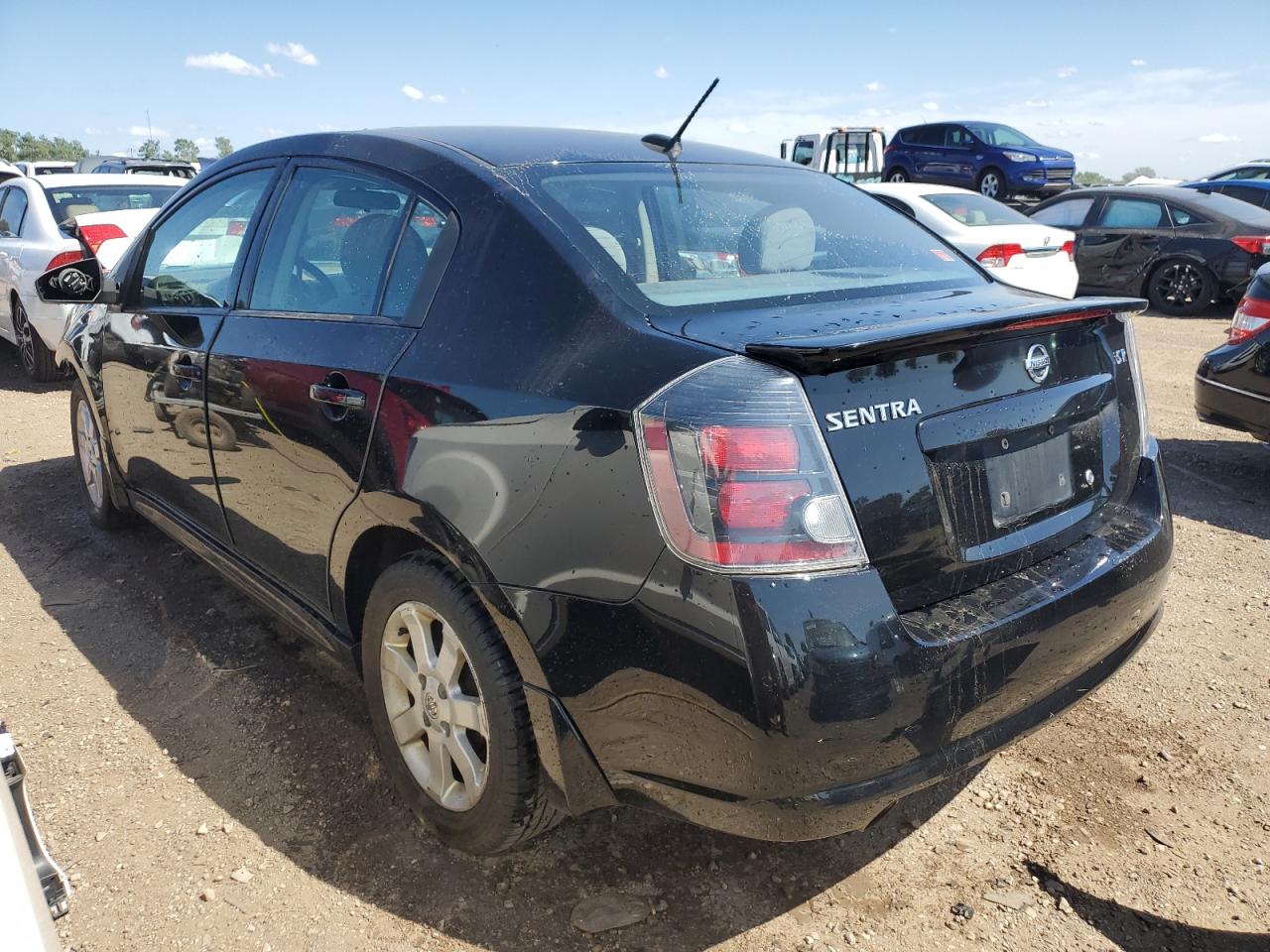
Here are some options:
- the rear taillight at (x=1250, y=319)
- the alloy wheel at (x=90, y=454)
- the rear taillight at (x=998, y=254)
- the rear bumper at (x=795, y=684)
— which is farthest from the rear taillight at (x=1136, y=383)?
the rear taillight at (x=998, y=254)

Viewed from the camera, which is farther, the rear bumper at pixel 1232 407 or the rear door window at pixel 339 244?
the rear bumper at pixel 1232 407

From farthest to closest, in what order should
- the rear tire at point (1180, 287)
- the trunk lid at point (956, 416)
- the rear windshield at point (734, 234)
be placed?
the rear tire at point (1180, 287) → the rear windshield at point (734, 234) → the trunk lid at point (956, 416)

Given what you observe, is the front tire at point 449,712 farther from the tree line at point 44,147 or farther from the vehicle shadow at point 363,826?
the tree line at point 44,147

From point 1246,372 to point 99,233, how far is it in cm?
756

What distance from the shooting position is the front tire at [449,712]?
210 centimetres

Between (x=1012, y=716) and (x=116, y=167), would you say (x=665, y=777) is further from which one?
(x=116, y=167)

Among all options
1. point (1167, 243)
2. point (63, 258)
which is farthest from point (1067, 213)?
point (63, 258)

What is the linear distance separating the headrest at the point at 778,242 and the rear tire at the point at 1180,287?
35.2 feet

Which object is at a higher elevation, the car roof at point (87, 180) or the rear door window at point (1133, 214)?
the car roof at point (87, 180)

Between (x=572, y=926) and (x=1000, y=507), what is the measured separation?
1341mm

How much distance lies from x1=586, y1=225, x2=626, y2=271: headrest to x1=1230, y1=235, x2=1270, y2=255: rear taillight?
37.0ft

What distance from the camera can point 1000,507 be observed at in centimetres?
202

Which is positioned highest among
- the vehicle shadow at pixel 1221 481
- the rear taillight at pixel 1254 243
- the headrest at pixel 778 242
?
the headrest at pixel 778 242

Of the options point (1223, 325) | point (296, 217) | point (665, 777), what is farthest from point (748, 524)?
point (1223, 325)
